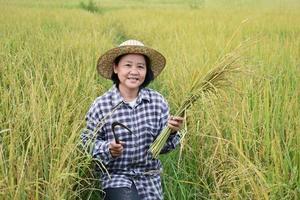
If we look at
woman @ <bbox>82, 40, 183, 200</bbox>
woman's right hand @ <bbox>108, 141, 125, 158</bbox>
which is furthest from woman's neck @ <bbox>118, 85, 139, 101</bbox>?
woman's right hand @ <bbox>108, 141, 125, 158</bbox>

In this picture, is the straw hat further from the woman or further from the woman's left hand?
the woman's left hand

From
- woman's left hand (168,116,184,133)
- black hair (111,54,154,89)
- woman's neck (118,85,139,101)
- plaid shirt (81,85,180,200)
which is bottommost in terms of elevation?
plaid shirt (81,85,180,200)

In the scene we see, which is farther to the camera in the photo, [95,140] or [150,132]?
[150,132]

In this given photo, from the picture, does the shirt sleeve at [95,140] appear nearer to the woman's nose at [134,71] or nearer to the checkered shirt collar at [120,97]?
the checkered shirt collar at [120,97]

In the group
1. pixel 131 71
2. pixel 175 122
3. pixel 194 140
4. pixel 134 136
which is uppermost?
pixel 131 71

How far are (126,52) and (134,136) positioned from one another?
1.11ft

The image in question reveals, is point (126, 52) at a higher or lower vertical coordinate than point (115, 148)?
higher

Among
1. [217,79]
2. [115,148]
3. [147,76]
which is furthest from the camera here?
[147,76]

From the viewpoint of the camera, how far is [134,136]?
6.45 feet

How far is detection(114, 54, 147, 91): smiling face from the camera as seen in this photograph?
1943mm

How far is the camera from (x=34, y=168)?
160 centimetres

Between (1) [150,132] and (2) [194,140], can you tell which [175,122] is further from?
(2) [194,140]

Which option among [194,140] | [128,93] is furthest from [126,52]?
[194,140]

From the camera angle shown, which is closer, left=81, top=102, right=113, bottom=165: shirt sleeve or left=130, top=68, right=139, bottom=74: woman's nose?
left=81, top=102, right=113, bottom=165: shirt sleeve
